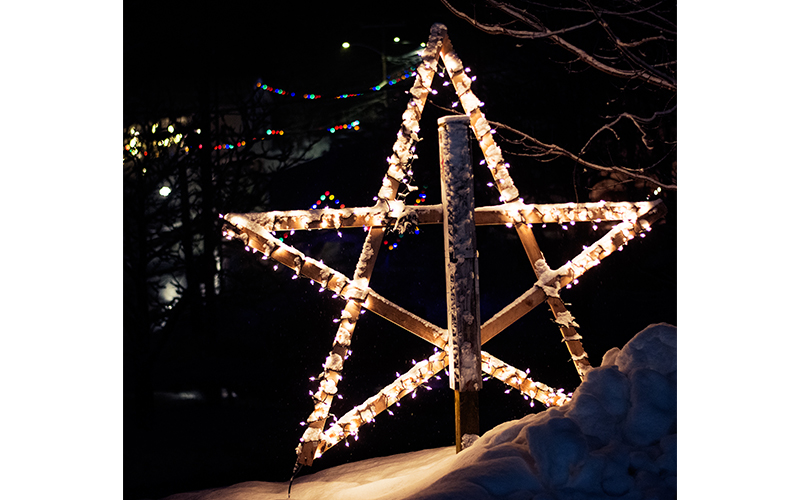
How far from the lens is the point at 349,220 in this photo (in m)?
2.95

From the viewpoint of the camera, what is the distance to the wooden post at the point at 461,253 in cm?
280

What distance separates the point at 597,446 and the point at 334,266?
334cm

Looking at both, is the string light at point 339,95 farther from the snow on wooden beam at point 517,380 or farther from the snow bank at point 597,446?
the snow bank at point 597,446

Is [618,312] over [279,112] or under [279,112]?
under

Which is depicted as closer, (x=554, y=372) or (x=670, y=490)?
(x=670, y=490)

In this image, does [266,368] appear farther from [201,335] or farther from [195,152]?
[195,152]

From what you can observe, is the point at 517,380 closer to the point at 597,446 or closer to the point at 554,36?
the point at 597,446

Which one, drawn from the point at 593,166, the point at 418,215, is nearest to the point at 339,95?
the point at 418,215

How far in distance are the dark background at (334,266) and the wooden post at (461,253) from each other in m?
1.85

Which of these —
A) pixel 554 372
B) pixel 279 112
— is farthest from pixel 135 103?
pixel 554 372

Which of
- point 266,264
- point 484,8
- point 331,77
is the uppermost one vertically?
point 484,8
